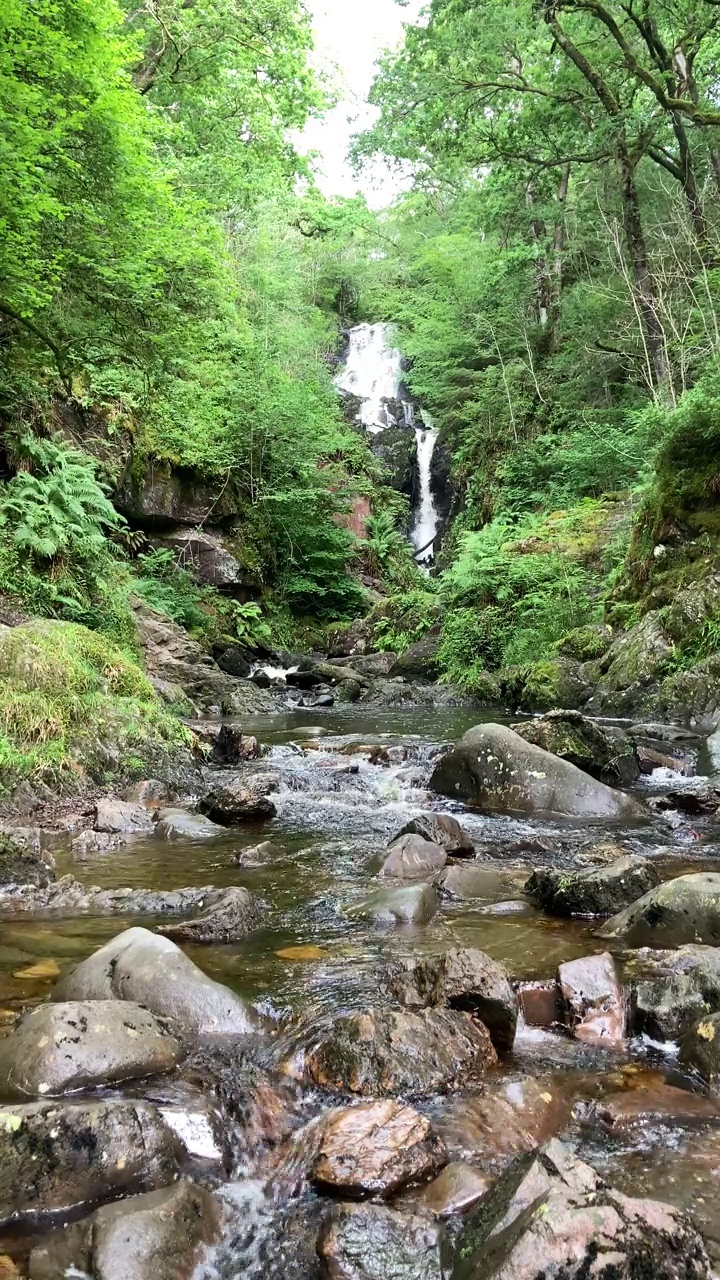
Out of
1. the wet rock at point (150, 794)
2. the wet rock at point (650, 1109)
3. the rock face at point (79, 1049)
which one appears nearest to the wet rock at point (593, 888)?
the wet rock at point (650, 1109)

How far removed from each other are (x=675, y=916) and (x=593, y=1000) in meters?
0.99

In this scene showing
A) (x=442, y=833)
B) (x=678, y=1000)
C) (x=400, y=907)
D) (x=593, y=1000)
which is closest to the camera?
(x=678, y=1000)

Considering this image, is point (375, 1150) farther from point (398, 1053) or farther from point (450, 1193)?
point (398, 1053)

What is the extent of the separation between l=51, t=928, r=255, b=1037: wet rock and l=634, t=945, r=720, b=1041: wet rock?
1.66 m

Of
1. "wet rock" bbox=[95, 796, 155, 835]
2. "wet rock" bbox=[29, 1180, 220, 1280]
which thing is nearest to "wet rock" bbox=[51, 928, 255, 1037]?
"wet rock" bbox=[29, 1180, 220, 1280]

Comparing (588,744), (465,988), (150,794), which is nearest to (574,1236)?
(465,988)

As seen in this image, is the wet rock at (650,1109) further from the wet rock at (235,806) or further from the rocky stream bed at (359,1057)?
the wet rock at (235,806)

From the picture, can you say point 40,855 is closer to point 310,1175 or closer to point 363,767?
point 310,1175

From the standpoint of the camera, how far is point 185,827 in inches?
247

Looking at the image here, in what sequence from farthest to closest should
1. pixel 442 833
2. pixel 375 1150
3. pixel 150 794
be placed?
pixel 150 794, pixel 442 833, pixel 375 1150

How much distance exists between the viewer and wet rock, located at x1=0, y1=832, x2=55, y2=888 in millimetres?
4738

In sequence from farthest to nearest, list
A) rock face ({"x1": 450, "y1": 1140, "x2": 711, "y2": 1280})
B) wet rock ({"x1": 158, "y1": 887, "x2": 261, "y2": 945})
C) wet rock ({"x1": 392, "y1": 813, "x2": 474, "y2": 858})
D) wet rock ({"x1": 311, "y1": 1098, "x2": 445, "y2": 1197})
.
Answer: wet rock ({"x1": 392, "y1": 813, "x2": 474, "y2": 858})
wet rock ({"x1": 158, "y1": 887, "x2": 261, "y2": 945})
wet rock ({"x1": 311, "y1": 1098, "x2": 445, "y2": 1197})
rock face ({"x1": 450, "y1": 1140, "x2": 711, "y2": 1280})

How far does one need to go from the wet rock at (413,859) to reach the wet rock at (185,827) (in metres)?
1.69

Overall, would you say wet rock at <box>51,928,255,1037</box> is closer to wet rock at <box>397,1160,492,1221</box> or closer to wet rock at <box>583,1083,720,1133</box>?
wet rock at <box>397,1160,492,1221</box>
